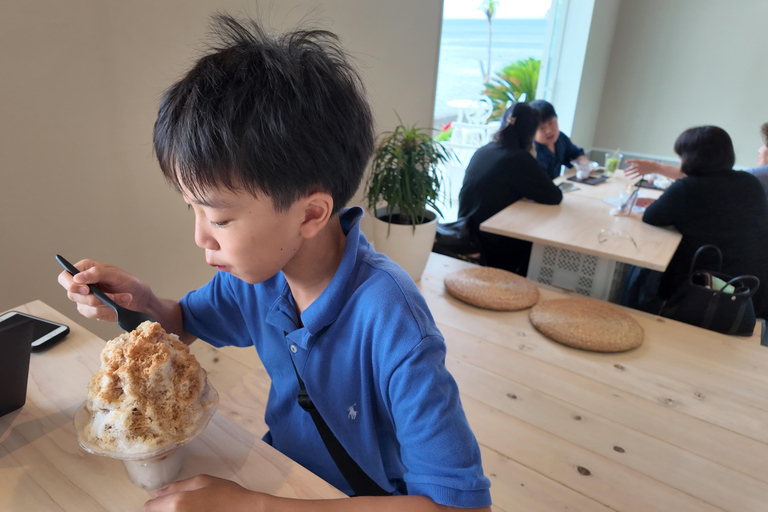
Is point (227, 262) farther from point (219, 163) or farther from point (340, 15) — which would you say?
point (340, 15)

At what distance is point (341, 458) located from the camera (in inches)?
30.9

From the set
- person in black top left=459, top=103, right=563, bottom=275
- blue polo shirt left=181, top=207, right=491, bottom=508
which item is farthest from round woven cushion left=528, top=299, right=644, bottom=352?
blue polo shirt left=181, top=207, right=491, bottom=508

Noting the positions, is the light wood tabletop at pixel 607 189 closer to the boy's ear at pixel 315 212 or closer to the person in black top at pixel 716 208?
the person in black top at pixel 716 208

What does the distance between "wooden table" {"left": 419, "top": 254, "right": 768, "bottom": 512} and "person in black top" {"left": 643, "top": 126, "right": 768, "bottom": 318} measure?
453 millimetres

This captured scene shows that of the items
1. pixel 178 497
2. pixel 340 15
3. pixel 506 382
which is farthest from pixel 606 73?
pixel 178 497

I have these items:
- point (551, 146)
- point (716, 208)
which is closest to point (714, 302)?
point (716, 208)

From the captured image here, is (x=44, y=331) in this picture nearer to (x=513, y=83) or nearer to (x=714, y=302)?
(x=714, y=302)

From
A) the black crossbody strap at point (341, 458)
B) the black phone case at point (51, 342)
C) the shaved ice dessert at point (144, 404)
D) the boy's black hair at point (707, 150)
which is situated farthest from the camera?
the boy's black hair at point (707, 150)

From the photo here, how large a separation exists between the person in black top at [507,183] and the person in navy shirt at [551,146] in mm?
666

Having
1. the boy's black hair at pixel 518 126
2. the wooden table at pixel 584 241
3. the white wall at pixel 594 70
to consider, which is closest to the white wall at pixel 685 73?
the white wall at pixel 594 70

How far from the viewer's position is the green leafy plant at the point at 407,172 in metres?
2.15

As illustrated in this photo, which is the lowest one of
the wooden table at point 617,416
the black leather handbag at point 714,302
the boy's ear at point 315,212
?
the wooden table at point 617,416

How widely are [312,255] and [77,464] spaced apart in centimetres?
44

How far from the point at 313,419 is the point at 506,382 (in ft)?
3.43
